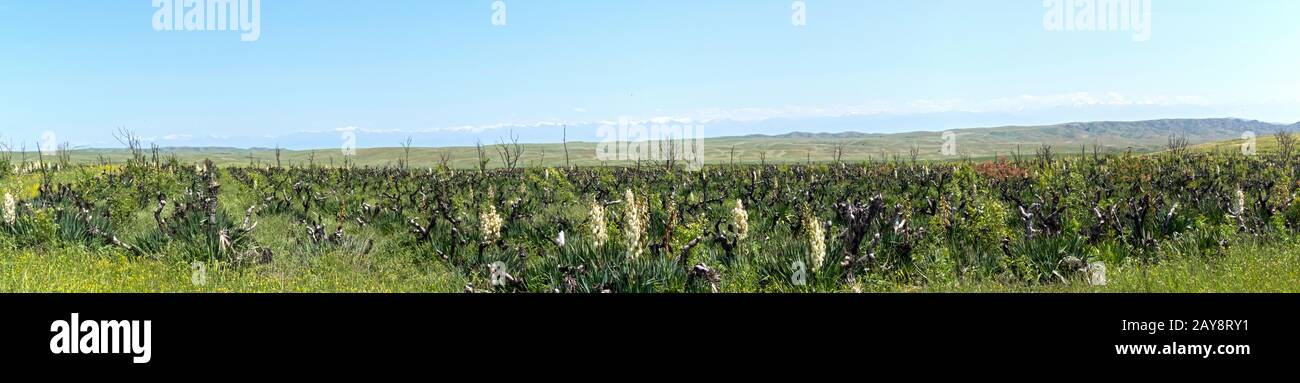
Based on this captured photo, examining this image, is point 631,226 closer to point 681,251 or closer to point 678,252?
point 681,251

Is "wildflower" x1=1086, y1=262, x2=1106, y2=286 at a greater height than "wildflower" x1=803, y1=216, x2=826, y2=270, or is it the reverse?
"wildflower" x1=803, y1=216, x2=826, y2=270

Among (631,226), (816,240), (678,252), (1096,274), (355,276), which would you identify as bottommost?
(355,276)

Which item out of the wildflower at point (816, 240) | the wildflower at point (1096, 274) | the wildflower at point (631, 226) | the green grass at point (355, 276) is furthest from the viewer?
the wildflower at point (1096, 274)

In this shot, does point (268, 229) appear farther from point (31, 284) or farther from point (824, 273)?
point (824, 273)

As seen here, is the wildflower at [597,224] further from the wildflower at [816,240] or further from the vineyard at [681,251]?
the wildflower at [816,240]

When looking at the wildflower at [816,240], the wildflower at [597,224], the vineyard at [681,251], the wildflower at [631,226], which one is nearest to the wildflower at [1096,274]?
the vineyard at [681,251]

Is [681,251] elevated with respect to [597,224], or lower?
lower

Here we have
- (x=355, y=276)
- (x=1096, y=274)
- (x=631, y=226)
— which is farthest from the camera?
(x=355, y=276)

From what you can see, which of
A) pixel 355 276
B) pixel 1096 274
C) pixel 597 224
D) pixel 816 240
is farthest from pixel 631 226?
pixel 1096 274

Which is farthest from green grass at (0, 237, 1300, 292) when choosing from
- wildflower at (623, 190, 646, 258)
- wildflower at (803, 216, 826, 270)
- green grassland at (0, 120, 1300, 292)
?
wildflower at (623, 190, 646, 258)

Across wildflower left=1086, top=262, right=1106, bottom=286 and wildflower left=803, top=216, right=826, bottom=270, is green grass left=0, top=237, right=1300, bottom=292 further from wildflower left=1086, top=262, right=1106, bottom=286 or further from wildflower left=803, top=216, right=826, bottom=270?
wildflower left=803, top=216, right=826, bottom=270

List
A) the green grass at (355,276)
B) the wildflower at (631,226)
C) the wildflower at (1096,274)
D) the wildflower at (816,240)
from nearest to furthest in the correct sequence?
the wildflower at (816,240), the wildflower at (631,226), the green grass at (355,276), the wildflower at (1096,274)

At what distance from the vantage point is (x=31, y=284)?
822 cm
